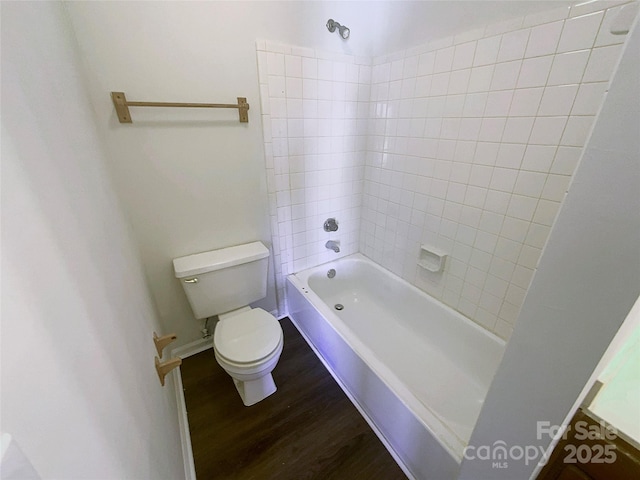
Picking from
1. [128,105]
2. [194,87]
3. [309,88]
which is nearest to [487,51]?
[309,88]

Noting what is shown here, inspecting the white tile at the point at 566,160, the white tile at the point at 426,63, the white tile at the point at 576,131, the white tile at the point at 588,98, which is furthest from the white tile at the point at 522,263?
the white tile at the point at 426,63

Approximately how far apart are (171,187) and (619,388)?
182 centimetres

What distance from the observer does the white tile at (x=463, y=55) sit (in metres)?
1.20

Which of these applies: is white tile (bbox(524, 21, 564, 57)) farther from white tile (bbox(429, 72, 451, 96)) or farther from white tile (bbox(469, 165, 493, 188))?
white tile (bbox(469, 165, 493, 188))

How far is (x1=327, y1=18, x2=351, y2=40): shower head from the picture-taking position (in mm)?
1421

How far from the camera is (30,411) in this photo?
10.0 inches

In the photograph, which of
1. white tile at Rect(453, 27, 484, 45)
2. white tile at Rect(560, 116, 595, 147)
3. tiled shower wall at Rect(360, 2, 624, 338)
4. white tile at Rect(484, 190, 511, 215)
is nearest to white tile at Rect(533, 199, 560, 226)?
tiled shower wall at Rect(360, 2, 624, 338)

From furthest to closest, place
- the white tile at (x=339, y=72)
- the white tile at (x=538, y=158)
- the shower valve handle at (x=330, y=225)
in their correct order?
the shower valve handle at (x=330, y=225) < the white tile at (x=339, y=72) < the white tile at (x=538, y=158)

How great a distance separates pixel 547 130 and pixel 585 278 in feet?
3.02

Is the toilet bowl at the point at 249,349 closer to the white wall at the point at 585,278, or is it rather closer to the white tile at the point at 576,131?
the white wall at the point at 585,278

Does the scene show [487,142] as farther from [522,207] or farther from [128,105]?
[128,105]

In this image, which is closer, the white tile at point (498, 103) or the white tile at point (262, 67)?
the white tile at point (498, 103)

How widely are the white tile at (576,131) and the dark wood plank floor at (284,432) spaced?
154cm

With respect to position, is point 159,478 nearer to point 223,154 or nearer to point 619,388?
A: point 619,388
